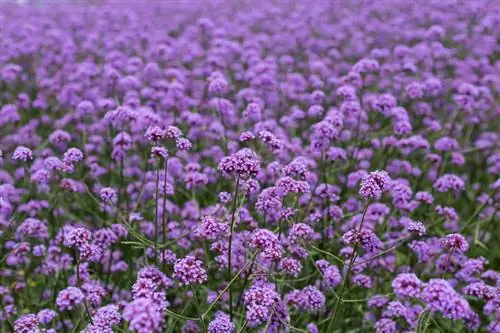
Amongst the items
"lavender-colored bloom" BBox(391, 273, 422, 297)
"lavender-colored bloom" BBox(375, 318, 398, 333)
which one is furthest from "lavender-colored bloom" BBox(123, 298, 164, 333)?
"lavender-colored bloom" BBox(375, 318, 398, 333)

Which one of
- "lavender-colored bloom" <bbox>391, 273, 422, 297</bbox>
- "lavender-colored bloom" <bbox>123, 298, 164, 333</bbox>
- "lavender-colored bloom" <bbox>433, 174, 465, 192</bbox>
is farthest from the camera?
"lavender-colored bloom" <bbox>433, 174, 465, 192</bbox>

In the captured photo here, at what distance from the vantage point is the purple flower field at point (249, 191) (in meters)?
3.34

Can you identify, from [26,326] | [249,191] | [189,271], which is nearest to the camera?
[189,271]

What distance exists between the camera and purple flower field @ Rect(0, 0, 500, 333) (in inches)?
132

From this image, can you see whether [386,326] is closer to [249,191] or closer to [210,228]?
[249,191]

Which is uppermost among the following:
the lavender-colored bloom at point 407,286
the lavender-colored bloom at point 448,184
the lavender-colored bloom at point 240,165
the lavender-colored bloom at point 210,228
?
the lavender-colored bloom at point 240,165

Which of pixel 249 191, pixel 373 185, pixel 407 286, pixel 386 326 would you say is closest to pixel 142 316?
pixel 407 286

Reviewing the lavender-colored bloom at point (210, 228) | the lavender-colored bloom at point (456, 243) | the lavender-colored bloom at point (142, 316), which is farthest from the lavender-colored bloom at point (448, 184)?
the lavender-colored bloom at point (142, 316)

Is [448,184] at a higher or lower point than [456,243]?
lower

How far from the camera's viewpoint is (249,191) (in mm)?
3719

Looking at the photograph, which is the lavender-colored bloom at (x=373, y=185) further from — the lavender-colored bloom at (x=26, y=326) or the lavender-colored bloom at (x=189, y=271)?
the lavender-colored bloom at (x=26, y=326)

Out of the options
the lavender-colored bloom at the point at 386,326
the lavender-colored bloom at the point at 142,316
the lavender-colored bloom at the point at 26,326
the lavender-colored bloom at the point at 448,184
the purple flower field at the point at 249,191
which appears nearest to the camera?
the lavender-colored bloom at the point at 142,316

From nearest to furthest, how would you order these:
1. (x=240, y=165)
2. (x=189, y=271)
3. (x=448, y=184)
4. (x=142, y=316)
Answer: (x=142, y=316) < (x=189, y=271) < (x=240, y=165) < (x=448, y=184)

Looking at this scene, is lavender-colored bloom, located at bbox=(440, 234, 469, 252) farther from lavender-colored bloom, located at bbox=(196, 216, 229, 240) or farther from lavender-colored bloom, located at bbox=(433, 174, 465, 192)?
lavender-colored bloom, located at bbox=(433, 174, 465, 192)
